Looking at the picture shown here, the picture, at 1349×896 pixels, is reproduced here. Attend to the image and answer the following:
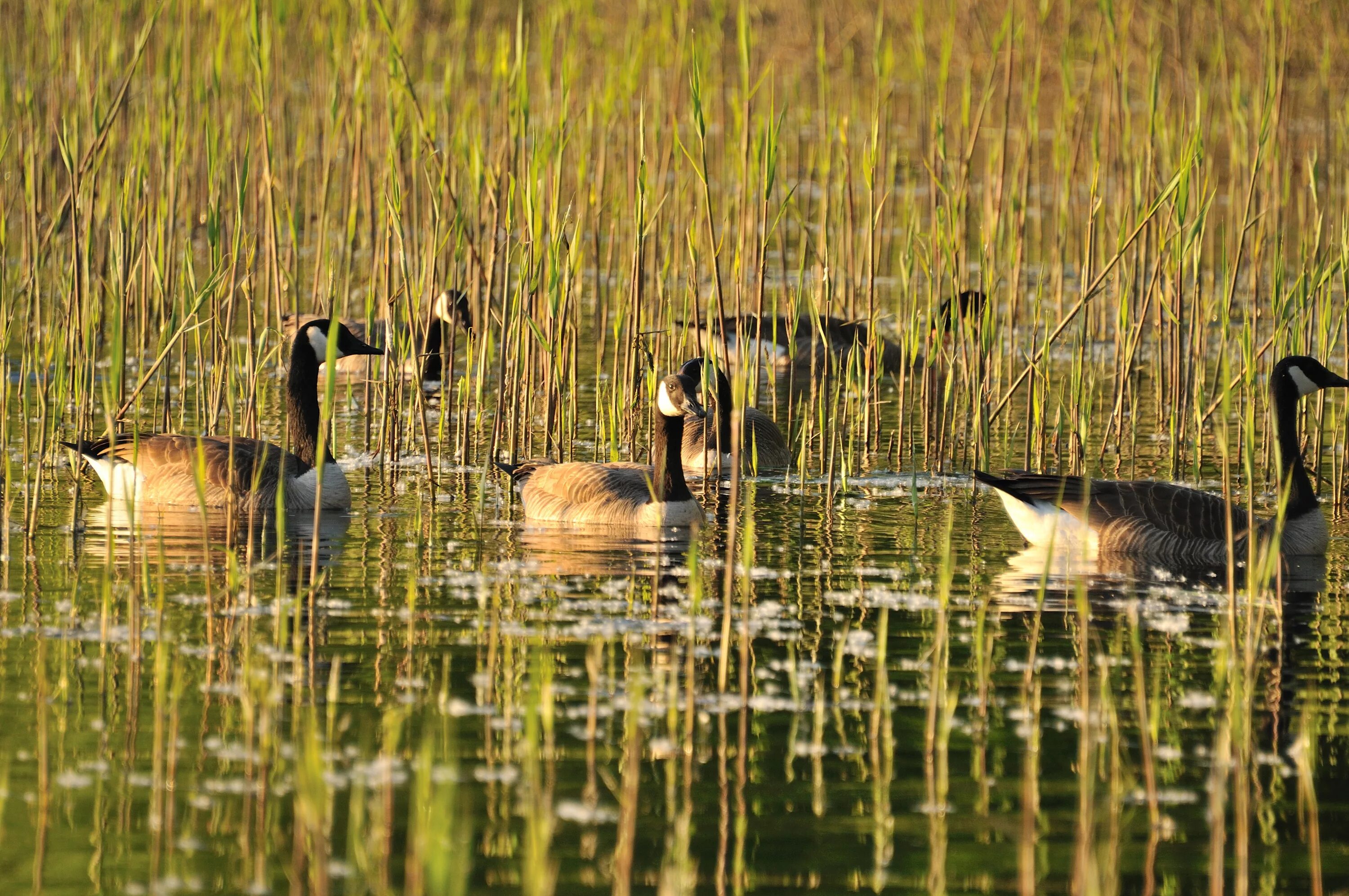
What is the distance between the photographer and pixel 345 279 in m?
11.5

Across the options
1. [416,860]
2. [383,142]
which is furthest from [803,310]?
[416,860]

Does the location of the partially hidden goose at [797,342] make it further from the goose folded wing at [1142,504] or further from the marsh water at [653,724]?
the marsh water at [653,724]

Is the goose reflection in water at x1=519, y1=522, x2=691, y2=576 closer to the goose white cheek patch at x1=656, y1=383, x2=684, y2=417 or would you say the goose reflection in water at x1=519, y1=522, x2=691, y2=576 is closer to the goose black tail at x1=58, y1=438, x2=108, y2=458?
the goose white cheek patch at x1=656, y1=383, x2=684, y2=417

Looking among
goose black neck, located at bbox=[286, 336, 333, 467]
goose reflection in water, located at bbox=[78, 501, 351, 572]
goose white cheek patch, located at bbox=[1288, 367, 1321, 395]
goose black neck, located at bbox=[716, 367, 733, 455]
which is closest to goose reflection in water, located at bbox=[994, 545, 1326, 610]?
goose white cheek patch, located at bbox=[1288, 367, 1321, 395]

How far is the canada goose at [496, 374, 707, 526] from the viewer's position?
9984mm

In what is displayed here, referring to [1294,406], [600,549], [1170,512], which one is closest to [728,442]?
[600,549]

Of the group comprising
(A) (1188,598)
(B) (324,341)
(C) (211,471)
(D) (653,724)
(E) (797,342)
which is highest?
(E) (797,342)

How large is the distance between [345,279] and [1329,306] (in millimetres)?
5827

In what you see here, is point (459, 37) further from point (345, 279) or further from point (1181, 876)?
point (1181, 876)

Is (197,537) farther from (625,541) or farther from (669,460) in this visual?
(669,460)

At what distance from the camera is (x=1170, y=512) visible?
938cm

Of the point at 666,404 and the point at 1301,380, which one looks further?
the point at 666,404

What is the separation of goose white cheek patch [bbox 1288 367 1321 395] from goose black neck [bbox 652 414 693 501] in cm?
324

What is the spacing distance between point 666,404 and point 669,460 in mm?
308
